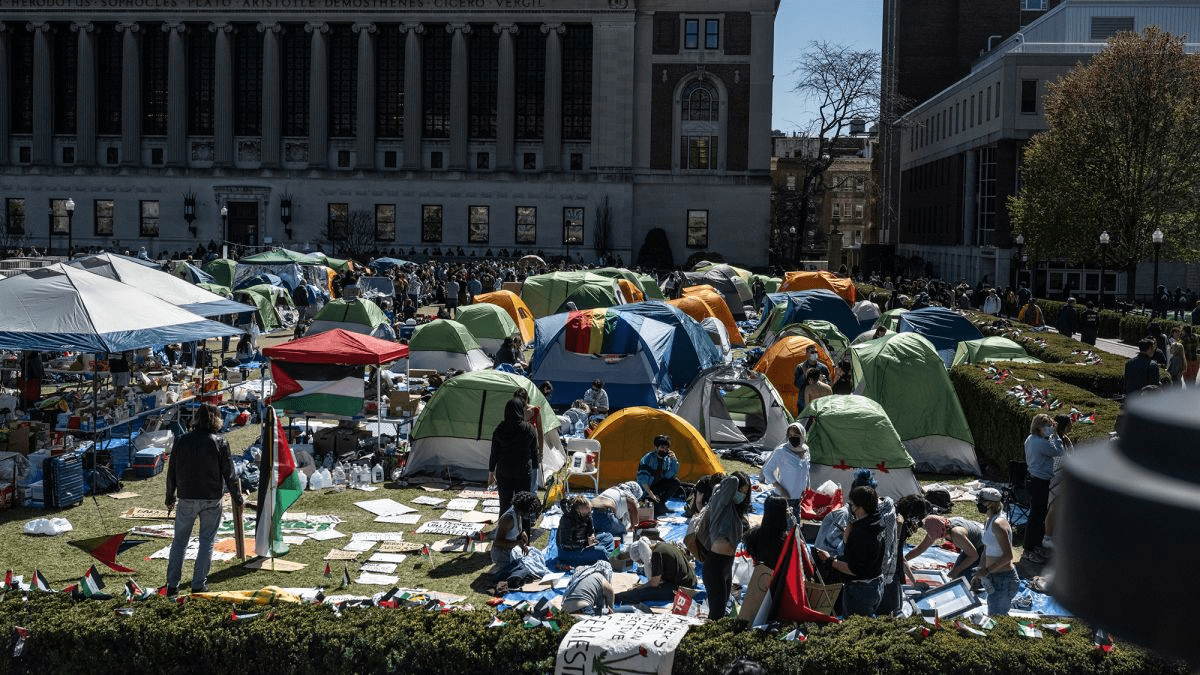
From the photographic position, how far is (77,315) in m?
17.2

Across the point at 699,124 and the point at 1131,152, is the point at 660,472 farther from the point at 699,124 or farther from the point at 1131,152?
the point at 699,124

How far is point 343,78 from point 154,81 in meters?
12.6

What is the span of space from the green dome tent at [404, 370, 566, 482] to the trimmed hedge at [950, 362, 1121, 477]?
705 cm

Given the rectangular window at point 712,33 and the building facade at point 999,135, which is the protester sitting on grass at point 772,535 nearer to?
the building facade at point 999,135

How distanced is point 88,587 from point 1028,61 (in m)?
56.7

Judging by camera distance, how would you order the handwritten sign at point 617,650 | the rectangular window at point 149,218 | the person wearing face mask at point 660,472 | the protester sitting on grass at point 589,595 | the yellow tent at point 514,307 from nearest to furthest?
1. the handwritten sign at point 617,650
2. the protester sitting on grass at point 589,595
3. the person wearing face mask at point 660,472
4. the yellow tent at point 514,307
5. the rectangular window at point 149,218

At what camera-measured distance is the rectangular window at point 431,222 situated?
256ft

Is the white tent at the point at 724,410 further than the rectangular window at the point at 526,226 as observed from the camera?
No

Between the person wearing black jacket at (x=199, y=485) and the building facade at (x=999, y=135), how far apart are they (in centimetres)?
5059

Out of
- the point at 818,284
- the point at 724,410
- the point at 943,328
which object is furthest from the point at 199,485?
the point at 818,284

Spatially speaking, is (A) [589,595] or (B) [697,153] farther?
(B) [697,153]

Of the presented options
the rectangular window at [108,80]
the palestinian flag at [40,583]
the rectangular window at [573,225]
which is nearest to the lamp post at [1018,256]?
the rectangular window at [573,225]

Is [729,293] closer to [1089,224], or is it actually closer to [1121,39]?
[1089,224]

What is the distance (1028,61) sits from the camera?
58875mm
